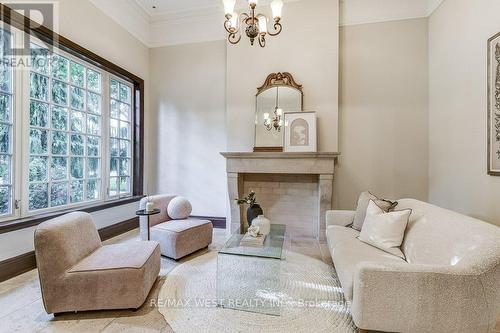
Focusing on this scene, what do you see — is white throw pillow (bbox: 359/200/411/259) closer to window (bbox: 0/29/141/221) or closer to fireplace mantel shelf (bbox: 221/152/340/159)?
fireplace mantel shelf (bbox: 221/152/340/159)

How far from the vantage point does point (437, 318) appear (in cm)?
144

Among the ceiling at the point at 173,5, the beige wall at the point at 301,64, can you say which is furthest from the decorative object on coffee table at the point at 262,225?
the ceiling at the point at 173,5

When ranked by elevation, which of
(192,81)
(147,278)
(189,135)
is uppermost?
(192,81)

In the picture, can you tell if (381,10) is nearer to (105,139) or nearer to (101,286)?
(105,139)

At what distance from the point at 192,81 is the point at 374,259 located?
3864mm

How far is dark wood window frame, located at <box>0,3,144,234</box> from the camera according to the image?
248cm

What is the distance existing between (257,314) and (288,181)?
7.60ft

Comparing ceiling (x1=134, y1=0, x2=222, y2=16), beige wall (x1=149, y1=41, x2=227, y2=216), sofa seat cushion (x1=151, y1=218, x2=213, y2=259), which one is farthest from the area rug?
ceiling (x1=134, y1=0, x2=222, y2=16)

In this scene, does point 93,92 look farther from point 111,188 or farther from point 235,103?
point 235,103

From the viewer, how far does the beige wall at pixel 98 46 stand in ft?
8.38

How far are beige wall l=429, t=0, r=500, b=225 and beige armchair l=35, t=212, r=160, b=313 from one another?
319 cm

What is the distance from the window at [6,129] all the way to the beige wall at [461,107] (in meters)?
4.72

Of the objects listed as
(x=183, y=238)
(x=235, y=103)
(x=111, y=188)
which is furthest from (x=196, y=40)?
(x=183, y=238)

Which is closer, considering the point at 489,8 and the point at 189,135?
the point at 489,8
